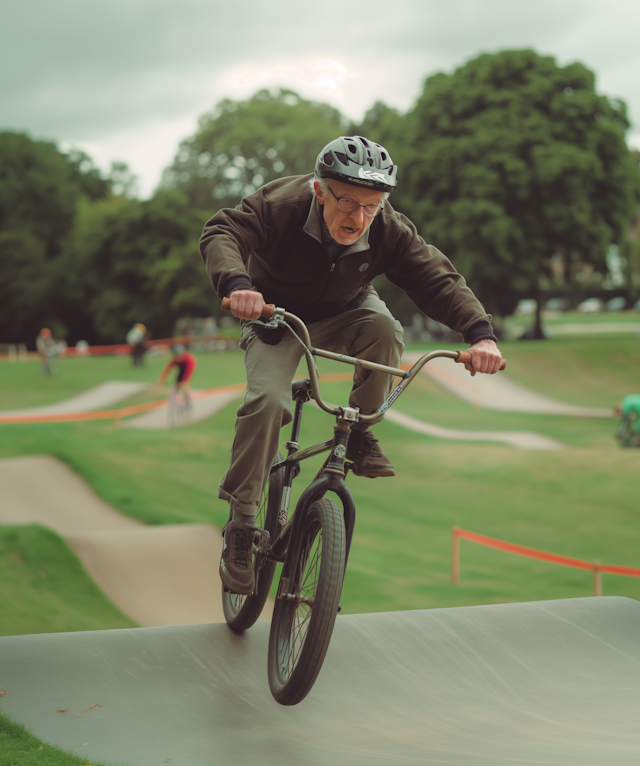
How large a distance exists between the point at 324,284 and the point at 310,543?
4.12 feet

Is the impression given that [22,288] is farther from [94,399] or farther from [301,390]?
[301,390]

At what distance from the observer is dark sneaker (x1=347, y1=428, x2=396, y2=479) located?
4.23 meters

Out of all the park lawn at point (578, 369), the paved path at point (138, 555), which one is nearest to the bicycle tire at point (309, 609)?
the paved path at point (138, 555)

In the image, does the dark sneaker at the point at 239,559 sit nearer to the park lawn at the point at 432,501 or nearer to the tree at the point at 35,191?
the park lawn at the point at 432,501

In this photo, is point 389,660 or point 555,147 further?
point 555,147

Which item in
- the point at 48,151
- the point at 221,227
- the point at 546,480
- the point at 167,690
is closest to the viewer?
the point at 221,227

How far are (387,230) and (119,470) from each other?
11805 millimetres

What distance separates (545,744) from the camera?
3889mm

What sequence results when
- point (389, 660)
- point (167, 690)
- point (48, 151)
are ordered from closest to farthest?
point (167, 690) < point (389, 660) < point (48, 151)

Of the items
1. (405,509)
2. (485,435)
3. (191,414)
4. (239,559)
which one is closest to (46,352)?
(191,414)

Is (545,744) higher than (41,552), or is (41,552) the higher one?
(545,744)

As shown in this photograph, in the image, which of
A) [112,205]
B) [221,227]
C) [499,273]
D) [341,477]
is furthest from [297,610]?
[112,205]

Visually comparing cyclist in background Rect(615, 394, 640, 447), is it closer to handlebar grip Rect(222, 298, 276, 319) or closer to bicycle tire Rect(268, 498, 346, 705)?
A: bicycle tire Rect(268, 498, 346, 705)

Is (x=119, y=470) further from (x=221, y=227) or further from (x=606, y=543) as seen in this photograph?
(x=221, y=227)
